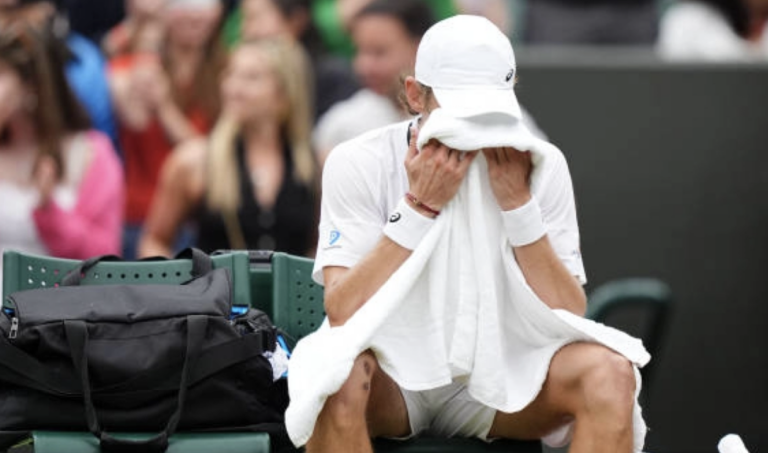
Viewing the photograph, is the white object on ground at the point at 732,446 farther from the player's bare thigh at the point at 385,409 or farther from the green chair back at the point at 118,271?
the green chair back at the point at 118,271

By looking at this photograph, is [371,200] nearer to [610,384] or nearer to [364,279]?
[364,279]

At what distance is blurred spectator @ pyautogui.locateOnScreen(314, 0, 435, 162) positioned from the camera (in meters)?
8.12

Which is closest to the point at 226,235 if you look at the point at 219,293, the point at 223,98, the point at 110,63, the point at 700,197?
the point at 223,98

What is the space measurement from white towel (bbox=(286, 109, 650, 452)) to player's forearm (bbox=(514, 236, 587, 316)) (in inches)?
1.5

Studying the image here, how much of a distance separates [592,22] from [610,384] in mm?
4129

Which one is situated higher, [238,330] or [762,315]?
[238,330]

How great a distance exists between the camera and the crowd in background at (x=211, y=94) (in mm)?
7785

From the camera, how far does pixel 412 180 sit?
17.2 feet

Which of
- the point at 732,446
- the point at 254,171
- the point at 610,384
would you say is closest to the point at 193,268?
the point at 610,384

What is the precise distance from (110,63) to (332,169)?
142 inches

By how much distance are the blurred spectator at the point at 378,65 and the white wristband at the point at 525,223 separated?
2896 millimetres

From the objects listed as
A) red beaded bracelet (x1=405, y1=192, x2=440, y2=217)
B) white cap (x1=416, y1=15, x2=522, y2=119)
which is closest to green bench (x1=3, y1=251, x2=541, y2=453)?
red beaded bracelet (x1=405, y1=192, x2=440, y2=217)

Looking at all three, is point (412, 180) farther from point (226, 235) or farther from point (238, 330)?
point (226, 235)

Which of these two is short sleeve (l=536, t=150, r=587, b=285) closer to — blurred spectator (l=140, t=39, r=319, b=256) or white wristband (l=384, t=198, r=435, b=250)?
white wristband (l=384, t=198, r=435, b=250)
